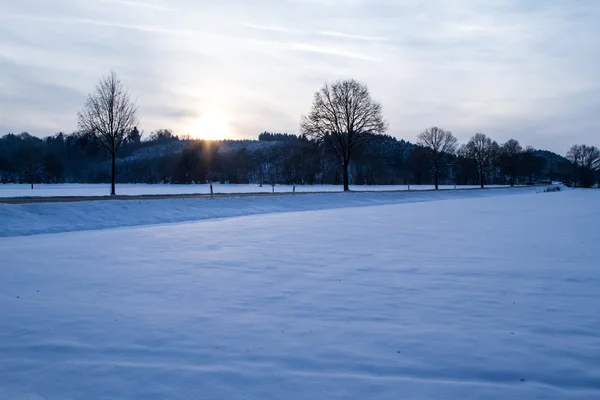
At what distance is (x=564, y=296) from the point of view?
7.21 metres

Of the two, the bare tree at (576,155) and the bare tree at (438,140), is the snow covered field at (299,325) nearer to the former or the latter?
the bare tree at (438,140)

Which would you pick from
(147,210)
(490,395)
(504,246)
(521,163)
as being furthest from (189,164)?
(490,395)

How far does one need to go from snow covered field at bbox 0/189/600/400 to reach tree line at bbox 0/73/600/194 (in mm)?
27028

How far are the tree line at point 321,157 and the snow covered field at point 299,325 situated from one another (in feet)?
88.7

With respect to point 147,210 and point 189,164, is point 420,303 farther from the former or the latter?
point 189,164

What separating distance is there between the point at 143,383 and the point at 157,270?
5390 millimetres

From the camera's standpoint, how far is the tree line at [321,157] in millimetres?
36125

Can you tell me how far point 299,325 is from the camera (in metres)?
5.77

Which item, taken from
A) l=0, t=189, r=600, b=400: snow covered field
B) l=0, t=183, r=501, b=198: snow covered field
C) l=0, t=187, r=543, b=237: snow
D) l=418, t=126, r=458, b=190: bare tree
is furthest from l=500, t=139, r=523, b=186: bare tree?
l=0, t=189, r=600, b=400: snow covered field

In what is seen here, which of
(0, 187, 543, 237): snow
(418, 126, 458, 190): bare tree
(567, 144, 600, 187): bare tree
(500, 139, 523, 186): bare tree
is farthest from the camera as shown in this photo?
(567, 144, 600, 187): bare tree

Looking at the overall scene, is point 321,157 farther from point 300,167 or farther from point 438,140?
point 438,140

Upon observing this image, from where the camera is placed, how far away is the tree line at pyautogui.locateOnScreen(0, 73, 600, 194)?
119ft

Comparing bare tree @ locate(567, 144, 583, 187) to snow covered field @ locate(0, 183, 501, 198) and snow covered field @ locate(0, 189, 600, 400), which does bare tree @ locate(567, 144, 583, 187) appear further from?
snow covered field @ locate(0, 189, 600, 400)

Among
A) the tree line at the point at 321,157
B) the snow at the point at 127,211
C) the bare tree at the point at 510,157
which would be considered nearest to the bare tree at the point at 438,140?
the tree line at the point at 321,157
